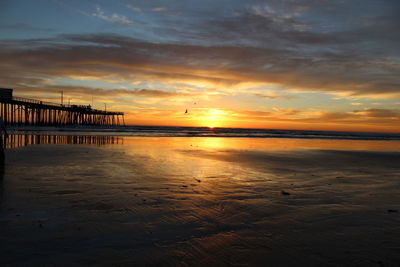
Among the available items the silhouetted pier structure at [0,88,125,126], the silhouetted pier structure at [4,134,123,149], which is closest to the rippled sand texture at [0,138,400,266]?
the silhouetted pier structure at [4,134,123,149]

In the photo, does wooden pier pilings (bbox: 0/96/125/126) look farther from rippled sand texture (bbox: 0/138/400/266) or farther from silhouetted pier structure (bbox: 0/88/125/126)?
rippled sand texture (bbox: 0/138/400/266)

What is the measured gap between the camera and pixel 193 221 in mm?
5324

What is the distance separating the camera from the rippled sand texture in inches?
154

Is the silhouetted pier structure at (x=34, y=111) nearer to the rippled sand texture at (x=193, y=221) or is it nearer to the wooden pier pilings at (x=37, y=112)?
the wooden pier pilings at (x=37, y=112)

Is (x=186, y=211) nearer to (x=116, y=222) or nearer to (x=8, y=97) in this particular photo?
(x=116, y=222)

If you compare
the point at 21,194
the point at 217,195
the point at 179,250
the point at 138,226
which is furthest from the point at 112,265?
the point at 21,194

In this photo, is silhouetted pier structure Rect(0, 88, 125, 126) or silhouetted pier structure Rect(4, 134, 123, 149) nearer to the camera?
silhouetted pier structure Rect(4, 134, 123, 149)

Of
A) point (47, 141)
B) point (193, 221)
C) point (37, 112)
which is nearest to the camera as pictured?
point (193, 221)

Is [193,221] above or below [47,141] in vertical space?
below

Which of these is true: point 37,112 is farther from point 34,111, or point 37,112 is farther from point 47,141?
point 47,141

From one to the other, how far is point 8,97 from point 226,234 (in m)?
61.2

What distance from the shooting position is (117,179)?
9.16 m

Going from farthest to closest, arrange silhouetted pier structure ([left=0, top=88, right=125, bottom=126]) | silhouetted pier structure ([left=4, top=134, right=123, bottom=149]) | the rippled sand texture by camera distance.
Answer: silhouetted pier structure ([left=0, top=88, right=125, bottom=126])
silhouetted pier structure ([left=4, top=134, right=123, bottom=149])
the rippled sand texture

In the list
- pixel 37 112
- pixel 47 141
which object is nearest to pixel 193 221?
pixel 47 141
